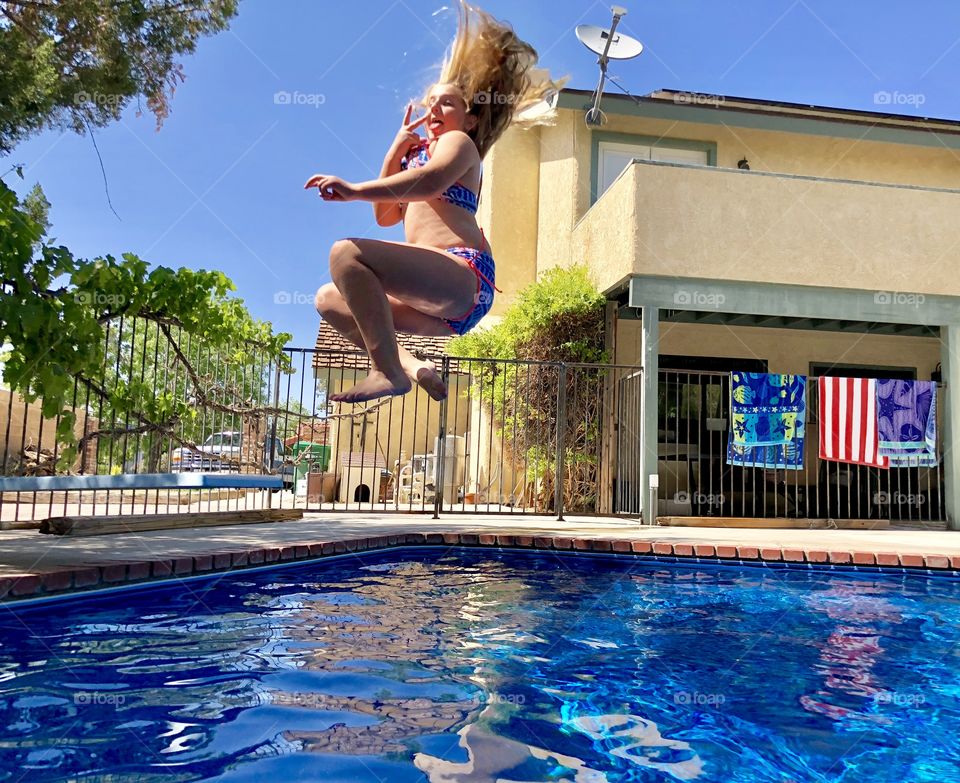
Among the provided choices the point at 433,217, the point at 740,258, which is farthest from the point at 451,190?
the point at 740,258

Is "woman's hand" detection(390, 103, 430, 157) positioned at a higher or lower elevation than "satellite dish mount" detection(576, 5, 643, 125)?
lower

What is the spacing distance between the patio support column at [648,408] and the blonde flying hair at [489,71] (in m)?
7.00

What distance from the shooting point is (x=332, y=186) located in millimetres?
2361

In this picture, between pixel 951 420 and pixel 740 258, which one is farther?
pixel 951 420

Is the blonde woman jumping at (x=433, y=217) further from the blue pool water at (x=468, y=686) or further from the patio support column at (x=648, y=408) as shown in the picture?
the patio support column at (x=648, y=408)

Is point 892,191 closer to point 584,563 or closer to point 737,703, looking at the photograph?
point 584,563

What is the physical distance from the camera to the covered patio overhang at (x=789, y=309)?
9.72 meters

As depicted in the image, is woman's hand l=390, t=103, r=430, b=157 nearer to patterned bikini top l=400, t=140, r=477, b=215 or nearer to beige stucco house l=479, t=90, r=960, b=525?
patterned bikini top l=400, t=140, r=477, b=215

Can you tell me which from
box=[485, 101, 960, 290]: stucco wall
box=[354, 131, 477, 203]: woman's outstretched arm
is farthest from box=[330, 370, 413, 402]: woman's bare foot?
box=[485, 101, 960, 290]: stucco wall

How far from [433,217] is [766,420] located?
8337 millimetres

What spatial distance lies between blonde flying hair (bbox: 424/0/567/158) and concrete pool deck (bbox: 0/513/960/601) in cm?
312

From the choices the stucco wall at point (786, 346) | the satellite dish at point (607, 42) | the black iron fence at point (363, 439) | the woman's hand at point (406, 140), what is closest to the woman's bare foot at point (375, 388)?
the woman's hand at point (406, 140)

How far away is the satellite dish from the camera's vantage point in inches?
414

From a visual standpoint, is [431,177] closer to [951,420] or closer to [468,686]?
[468,686]
